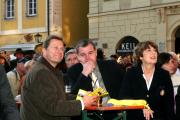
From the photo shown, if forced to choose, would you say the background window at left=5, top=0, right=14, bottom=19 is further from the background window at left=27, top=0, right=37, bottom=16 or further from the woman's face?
the woman's face

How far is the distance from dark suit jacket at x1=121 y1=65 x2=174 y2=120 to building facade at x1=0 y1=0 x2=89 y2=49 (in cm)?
2404

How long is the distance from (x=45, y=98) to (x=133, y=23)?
2091 cm

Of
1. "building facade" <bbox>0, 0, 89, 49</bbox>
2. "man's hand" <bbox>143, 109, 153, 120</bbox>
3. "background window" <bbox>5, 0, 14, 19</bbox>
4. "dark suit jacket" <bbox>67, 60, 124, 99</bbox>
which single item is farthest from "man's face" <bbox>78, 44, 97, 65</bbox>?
"background window" <bbox>5, 0, 14, 19</bbox>

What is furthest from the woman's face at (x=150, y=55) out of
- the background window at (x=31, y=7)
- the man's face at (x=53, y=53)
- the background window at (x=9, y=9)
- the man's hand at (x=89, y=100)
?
the background window at (x=9, y=9)

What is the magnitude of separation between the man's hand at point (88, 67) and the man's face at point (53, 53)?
0.57m

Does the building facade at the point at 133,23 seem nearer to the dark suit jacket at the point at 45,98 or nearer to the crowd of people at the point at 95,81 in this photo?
the crowd of people at the point at 95,81

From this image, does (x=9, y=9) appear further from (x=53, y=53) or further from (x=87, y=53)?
(x=53, y=53)

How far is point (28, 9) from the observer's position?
3159 cm

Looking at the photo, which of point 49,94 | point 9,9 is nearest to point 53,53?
point 49,94

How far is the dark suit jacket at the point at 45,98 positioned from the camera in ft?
15.6

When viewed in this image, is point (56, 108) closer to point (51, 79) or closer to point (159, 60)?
point (51, 79)

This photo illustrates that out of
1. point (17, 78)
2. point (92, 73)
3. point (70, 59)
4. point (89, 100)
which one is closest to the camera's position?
point (89, 100)

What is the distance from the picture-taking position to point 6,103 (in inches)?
150

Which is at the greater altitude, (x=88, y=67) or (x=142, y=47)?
(x=142, y=47)
